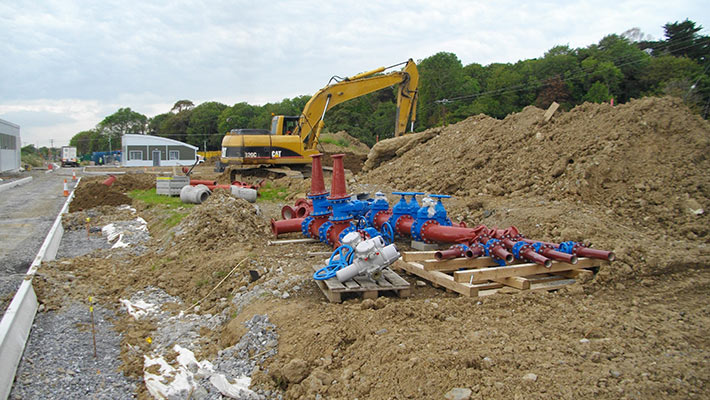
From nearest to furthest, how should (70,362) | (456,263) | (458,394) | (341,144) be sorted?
(458,394), (70,362), (456,263), (341,144)

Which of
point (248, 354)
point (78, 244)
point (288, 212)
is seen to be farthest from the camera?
point (78, 244)

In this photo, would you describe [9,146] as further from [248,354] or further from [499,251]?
[499,251]

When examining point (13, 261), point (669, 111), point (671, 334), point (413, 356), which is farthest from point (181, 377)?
point (669, 111)

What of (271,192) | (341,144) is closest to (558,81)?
(341,144)

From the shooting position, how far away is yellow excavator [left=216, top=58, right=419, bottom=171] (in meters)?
16.6

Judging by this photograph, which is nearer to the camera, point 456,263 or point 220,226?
point 456,263

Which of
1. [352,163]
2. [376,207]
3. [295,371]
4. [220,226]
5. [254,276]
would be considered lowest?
[295,371]

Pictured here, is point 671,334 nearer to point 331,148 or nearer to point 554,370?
point 554,370

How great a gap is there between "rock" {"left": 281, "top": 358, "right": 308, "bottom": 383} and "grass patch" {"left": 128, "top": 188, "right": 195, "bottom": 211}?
380 inches

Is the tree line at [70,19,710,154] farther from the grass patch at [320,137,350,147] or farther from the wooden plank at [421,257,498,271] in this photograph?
the wooden plank at [421,257,498,271]

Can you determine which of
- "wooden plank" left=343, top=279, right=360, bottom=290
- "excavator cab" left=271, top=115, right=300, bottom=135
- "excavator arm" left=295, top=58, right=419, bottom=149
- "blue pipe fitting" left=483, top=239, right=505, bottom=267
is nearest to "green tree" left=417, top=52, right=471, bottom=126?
"excavator cab" left=271, top=115, right=300, bottom=135

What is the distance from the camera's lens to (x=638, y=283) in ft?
16.5

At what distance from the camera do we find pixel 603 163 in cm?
846

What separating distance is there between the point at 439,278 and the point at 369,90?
502 inches
